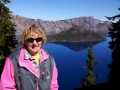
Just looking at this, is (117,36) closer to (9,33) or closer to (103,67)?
(9,33)

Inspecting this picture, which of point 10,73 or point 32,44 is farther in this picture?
point 32,44

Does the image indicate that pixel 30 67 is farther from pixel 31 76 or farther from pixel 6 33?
pixel 6 33

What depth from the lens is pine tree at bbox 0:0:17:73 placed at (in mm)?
16391

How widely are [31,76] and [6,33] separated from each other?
14585 millimetres

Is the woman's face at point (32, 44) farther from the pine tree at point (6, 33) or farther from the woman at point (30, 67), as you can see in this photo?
the pine tree at point (6, 33)

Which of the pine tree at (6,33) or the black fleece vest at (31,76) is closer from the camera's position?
the black fleece vest at (31,76)

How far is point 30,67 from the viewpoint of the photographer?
338 cm

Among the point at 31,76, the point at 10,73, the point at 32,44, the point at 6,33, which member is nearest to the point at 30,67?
the point at 31,76

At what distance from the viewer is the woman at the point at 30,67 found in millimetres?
3326

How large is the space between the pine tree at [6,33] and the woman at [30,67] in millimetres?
13086

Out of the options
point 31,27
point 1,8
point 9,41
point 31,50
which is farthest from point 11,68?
point 1,8

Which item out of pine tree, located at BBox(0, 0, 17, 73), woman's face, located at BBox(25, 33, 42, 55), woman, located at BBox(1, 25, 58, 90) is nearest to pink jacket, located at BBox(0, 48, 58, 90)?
woman, located at BBox(1, 25, 58, 90)

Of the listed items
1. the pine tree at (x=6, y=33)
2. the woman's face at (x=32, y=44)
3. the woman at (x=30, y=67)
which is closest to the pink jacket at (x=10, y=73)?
the woman at (x=30, y=67)

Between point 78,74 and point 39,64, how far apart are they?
113 metres
